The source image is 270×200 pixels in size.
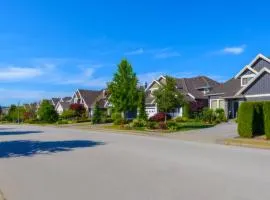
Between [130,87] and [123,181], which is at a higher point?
[130,87]

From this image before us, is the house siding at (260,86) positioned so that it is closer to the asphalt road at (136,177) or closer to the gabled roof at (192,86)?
the gabled roof at (192,86)

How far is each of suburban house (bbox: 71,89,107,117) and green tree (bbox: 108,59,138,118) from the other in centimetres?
3410

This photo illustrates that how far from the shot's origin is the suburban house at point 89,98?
8619cm

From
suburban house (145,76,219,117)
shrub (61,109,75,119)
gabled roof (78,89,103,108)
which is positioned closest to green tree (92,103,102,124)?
suburban house (145,76,219,117)

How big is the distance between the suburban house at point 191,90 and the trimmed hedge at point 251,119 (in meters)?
28.8

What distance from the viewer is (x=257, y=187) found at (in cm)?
909

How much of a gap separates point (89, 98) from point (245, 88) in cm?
5524

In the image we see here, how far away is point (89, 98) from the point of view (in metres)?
89.1

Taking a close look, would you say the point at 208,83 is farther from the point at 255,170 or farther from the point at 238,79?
the point at 255,170

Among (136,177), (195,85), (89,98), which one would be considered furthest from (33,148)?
(89,98)

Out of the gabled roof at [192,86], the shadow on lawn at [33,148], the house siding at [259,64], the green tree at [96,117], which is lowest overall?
the shadow on lawn at [33,148]

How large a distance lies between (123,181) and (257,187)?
3.24m

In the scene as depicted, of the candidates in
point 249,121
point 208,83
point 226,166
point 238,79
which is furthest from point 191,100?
point 226,166

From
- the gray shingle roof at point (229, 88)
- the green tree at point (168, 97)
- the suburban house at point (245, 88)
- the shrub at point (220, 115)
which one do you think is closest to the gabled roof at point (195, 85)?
the suburban house at point (245, 88)
